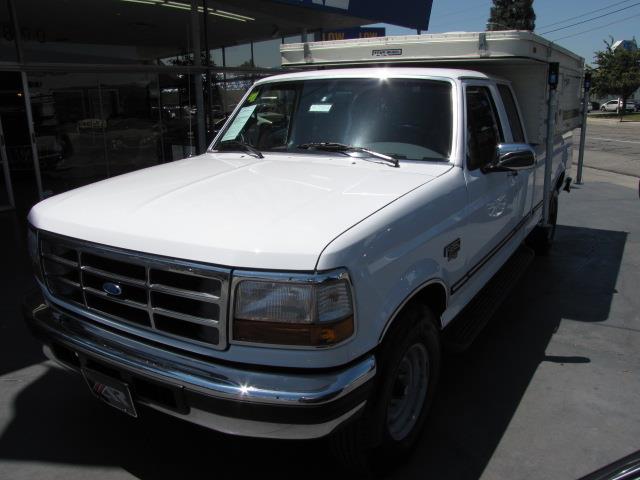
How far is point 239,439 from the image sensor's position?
3045 millimetres

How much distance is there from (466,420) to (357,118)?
79.5 inches

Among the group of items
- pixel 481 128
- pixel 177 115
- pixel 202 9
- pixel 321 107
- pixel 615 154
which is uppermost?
pixel 202 9

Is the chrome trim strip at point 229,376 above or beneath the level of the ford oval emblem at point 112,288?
beneath

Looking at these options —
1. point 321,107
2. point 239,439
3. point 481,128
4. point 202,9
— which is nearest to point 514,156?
point 481,128

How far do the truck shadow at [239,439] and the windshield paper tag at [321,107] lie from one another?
79.6 inches

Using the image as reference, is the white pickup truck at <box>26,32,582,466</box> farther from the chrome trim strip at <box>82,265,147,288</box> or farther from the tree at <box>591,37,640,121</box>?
the tree at <box>591,37,640,121</box>

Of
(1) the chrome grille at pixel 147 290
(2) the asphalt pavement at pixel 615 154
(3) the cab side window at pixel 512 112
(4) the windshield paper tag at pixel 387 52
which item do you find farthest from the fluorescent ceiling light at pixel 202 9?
(2) the asphalt pavement at pixel 615 154

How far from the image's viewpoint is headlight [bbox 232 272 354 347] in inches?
81.0

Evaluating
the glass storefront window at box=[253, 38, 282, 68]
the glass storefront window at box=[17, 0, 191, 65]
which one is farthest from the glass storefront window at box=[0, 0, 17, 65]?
the glass storefront window at box=[253, 38, 282, 68]

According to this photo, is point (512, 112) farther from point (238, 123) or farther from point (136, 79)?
point (136, 79)

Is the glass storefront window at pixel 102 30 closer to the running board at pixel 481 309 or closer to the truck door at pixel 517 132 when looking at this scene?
the truck door at pixel 517 132

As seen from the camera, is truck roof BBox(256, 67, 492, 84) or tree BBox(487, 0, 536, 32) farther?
tree BBox(487, 0, 536, 32)

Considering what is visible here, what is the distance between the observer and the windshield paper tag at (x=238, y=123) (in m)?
4.13

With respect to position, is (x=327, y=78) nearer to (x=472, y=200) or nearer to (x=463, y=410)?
(x=472, y=200)
